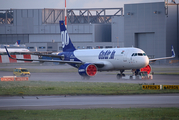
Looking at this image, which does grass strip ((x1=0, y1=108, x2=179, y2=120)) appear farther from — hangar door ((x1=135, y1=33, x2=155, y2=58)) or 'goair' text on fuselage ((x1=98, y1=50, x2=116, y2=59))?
hangar door ((x1=135, y1=33, x2=155, y2=58))

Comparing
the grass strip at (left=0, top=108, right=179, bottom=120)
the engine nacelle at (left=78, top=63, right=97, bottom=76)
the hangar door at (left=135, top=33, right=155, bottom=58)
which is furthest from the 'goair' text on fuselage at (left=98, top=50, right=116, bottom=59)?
the hangar door at (left=135, top=33, right=155, bottom=58)

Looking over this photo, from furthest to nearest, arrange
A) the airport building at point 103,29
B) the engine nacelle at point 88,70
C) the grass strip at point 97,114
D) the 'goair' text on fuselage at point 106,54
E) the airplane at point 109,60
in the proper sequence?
the airport building at point 103,29 < the 'goair' text on fuselage at point 106,54 < the engine nacelle at point 88,70 < the airplane at point 109,60 < the grass strip at point 97,114

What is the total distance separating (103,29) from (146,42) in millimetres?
37369

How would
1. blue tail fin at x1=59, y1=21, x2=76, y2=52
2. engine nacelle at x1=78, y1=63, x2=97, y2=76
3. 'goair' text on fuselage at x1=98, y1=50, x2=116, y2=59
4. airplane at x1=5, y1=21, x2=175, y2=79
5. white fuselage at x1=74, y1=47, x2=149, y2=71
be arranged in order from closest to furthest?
white fuselage at x1=74, y1=47, x2=149, y2=71 → airplane at x1=5, y1=21, x2=175, y2=79 → engine nacelle at x1=78, y1=63, x2=97, y2=76 → 'goair' text on fuselage at x1=98, y1=50, x2=116, y2=59 → blue tail fin at x1=59, y1=21, x2=76, y2=52

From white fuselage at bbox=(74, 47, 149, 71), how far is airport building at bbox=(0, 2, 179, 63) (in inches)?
1802

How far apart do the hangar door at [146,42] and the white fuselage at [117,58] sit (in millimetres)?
45313

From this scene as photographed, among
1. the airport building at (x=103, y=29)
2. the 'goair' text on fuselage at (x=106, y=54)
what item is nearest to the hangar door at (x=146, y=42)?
the airport building at (x=103, y=29)

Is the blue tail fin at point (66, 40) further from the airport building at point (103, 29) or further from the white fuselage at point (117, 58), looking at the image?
the airport building at point (103, 29)

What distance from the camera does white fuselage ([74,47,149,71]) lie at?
1387 inches

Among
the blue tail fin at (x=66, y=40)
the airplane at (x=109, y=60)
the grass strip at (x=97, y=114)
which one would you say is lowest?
the grass strip at (x=97, y=114)

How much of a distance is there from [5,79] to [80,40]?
84.8m

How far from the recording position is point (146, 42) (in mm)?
85250

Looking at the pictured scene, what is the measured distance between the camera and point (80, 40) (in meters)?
118

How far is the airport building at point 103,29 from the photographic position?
83.6 meters
